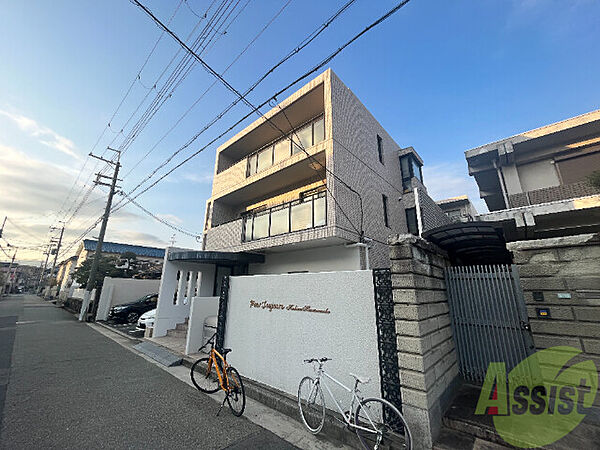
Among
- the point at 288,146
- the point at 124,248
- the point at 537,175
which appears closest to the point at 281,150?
the point at 288,146

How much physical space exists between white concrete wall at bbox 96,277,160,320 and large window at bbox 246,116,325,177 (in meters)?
12.5

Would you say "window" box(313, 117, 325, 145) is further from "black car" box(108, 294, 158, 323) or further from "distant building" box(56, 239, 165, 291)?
"distant building" box(56, 239, 165, 291)

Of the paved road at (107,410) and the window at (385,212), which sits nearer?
the paved road at (107,410)

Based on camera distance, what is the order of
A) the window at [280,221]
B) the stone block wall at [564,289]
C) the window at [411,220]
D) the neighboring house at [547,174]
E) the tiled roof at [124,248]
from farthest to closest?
the tiled roof at [124,248] → the window at [411,220] → the window at [280,221] → the neighboring house at [547,174] → the stone block wall at [564,289]

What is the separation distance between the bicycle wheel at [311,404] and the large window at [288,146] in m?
6.81

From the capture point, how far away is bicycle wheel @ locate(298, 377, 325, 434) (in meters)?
3.69

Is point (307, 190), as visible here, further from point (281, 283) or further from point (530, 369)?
point (530, 369)

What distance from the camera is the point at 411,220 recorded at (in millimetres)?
12336

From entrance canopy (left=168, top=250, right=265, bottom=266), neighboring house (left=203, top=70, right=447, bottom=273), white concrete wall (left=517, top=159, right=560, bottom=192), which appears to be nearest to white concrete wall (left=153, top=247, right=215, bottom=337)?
entrance canopy (left=168, top=250, right=265, bottom=266)

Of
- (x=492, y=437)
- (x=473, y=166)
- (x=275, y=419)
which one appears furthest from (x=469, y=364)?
(x=473, y=166)

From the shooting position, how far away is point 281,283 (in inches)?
201

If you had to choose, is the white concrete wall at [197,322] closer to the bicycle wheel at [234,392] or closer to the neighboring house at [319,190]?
the neighboring house at [319,190]

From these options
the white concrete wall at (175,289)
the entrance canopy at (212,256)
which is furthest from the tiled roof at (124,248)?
the entrance canopy at (212,256)

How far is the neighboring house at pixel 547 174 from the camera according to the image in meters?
8.03
